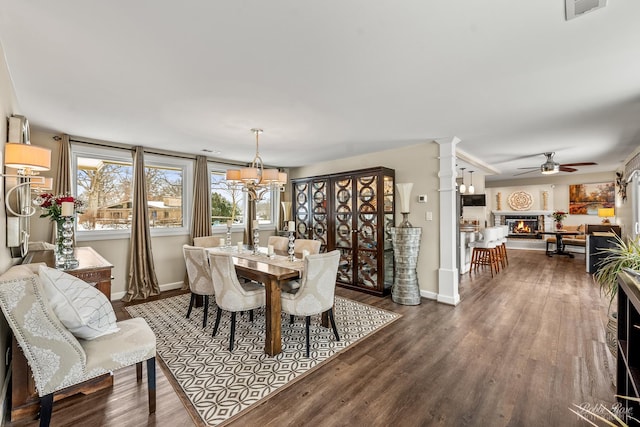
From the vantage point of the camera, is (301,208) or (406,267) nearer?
(406,267)

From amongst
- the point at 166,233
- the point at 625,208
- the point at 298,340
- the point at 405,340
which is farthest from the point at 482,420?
the point at 625,208

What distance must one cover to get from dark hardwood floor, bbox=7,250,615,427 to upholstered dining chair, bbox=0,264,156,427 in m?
0.41

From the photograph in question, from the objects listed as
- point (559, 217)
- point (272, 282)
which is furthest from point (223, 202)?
point (559, 217)

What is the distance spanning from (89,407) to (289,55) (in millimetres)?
2822

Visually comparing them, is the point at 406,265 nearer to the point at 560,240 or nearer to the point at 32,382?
the point at 32,382

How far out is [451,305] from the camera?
12.9 feet

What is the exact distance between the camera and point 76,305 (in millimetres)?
1704

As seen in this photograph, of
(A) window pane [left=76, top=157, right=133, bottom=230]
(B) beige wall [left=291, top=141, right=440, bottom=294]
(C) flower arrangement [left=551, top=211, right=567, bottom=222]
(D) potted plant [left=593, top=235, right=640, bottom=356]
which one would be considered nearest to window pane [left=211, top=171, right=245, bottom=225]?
(A) window pane [left=76, top=157, right=133, bottom=230]

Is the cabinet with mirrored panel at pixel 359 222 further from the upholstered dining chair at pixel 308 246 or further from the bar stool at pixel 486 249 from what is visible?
the bar stool at pixel 486 249

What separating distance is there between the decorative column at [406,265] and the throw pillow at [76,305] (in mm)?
3383

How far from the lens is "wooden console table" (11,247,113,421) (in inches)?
71.1

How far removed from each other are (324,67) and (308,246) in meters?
2.53

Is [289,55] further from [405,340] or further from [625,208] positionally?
[625,208]

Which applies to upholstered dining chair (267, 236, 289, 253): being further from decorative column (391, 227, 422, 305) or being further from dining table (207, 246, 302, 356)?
decorative column (391, 227, 422, 305)
